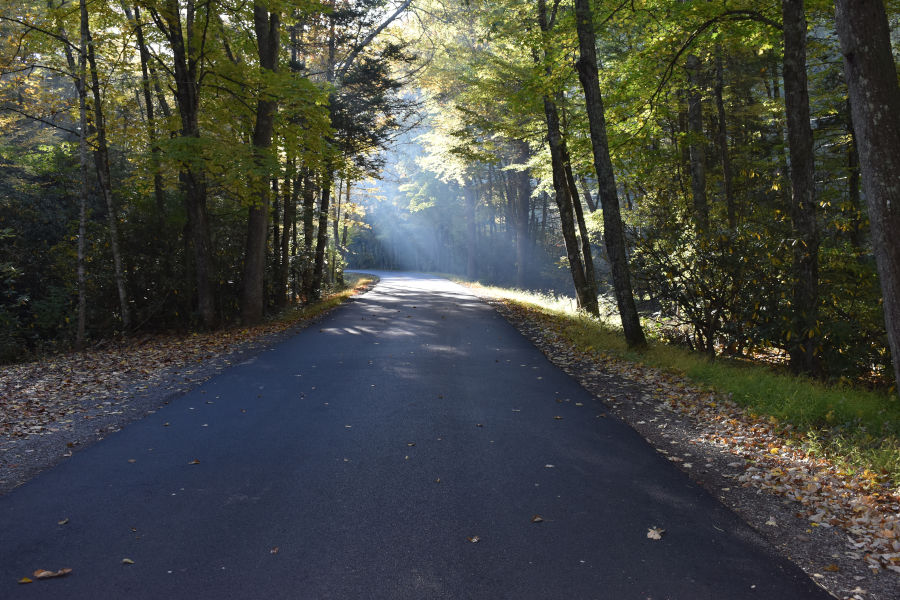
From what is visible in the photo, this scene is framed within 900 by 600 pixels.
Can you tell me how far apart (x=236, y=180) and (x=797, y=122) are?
11.5 metres

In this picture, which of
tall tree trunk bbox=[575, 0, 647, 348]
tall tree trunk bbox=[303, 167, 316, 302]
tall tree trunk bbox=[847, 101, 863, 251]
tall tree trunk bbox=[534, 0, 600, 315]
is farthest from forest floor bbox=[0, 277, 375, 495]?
tall tree trunk bbox=[847, 101, 863, 251]

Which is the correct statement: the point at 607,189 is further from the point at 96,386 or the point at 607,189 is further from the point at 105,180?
the point at 105,180

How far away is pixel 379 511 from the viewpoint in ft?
13.4

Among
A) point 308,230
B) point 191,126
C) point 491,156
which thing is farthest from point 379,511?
point 308,230

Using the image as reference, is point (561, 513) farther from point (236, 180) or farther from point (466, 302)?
point (466, 302)

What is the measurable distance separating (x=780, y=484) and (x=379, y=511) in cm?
335

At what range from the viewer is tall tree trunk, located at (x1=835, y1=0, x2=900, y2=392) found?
4.66 metres

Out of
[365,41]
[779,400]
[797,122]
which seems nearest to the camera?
[779,400]

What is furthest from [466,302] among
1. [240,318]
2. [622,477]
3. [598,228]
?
[622,477]

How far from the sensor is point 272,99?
45.2 feet

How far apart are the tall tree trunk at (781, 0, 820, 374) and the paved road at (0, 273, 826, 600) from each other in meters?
4.42

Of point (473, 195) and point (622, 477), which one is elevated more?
point (473, 195)

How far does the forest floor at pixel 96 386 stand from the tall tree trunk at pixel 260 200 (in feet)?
4.39

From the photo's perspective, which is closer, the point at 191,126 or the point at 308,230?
the point at 191,126
